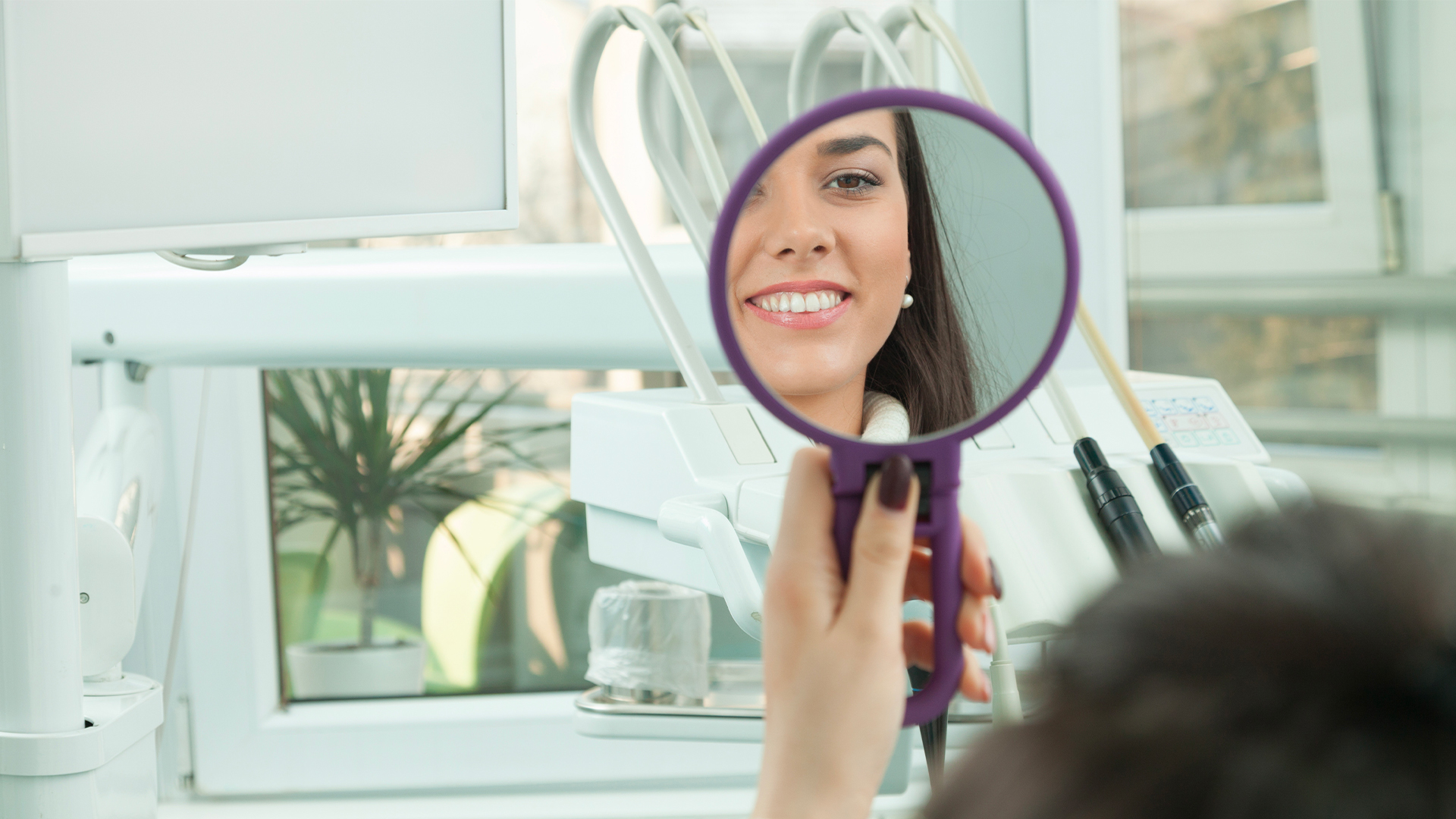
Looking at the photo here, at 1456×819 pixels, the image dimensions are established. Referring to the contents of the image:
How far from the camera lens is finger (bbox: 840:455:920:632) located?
1.16ft

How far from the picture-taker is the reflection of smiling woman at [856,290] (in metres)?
0.46

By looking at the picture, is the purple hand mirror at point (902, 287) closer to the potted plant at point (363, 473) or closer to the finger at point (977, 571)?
the finger at point (977, 571)

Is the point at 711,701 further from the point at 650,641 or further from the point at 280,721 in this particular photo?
the point at 280,721

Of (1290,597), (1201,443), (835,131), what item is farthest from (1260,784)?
(1201,443)

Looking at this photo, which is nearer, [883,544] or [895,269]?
[883,544]

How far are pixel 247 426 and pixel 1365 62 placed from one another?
Answer: 1.33 metres

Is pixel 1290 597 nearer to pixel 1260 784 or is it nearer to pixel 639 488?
pixel 1260 784

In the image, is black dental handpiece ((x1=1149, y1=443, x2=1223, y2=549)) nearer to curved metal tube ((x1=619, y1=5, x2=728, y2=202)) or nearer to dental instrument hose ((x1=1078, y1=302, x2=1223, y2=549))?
dental instrument hose ((x1=1078, y1=302, x2=1223, y2=549))

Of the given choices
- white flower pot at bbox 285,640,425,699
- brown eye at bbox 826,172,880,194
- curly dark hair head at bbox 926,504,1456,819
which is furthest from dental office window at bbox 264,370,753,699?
curly dark hair head at bbox 926,504,1456,819

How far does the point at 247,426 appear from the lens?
1279mm

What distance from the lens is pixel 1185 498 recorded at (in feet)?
2.07

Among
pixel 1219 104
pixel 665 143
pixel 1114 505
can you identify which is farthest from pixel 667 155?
pixel 1219 104

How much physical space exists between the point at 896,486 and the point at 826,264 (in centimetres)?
22

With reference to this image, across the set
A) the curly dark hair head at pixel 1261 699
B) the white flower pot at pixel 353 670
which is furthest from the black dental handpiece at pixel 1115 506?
the white flower pot at pixel 353 670
